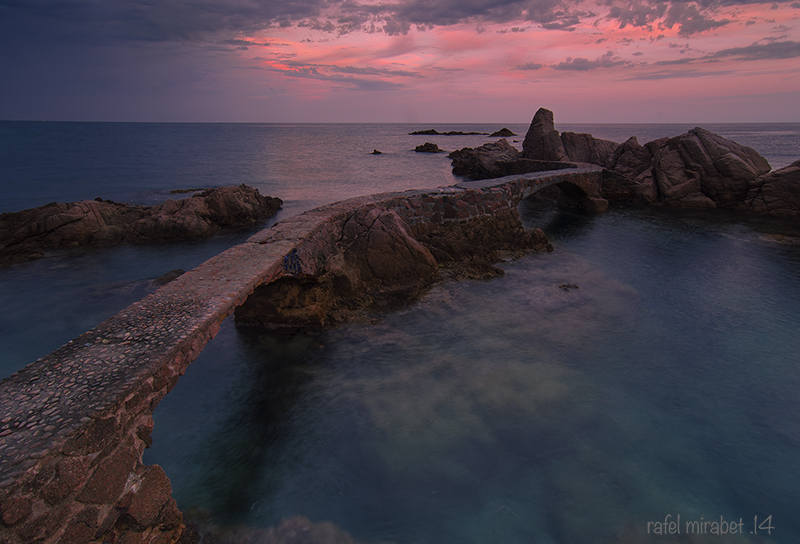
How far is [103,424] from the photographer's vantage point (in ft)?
11.2

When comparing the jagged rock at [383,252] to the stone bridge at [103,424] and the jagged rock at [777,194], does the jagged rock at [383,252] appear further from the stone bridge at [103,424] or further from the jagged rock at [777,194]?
the jagged rock at [777,194]

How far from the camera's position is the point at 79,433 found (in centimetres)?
323

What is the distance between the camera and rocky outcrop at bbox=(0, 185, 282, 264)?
14.9 meters

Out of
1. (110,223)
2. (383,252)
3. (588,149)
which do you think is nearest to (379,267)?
(383,252)

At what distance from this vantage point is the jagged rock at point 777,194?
1858cm

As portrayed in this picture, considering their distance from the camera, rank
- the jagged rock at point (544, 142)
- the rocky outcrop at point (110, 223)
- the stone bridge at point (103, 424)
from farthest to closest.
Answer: the jagged rock at point (544, 142), the rocky outcrop at point (110, 223), the stone bridge at point (103, 424)

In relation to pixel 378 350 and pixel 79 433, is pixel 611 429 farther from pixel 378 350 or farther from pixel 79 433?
pixel 79 433

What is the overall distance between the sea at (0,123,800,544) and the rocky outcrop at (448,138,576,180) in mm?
14089

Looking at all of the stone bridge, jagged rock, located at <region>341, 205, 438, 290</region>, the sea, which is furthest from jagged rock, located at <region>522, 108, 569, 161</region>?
the stone bridge

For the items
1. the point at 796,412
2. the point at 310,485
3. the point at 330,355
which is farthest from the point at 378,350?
the point at 796,412

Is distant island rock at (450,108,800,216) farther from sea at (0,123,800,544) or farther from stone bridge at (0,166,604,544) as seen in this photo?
stone bridge at (0,166,604,544)

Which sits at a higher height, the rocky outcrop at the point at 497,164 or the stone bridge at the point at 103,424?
the rocky outcrop at the point at 497,164

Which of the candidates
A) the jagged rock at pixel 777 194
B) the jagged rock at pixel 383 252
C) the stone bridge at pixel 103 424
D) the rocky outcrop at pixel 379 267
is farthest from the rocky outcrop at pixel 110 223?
the jagged rock at pixel 777 194

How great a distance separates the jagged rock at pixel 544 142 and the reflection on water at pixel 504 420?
62.8ft
